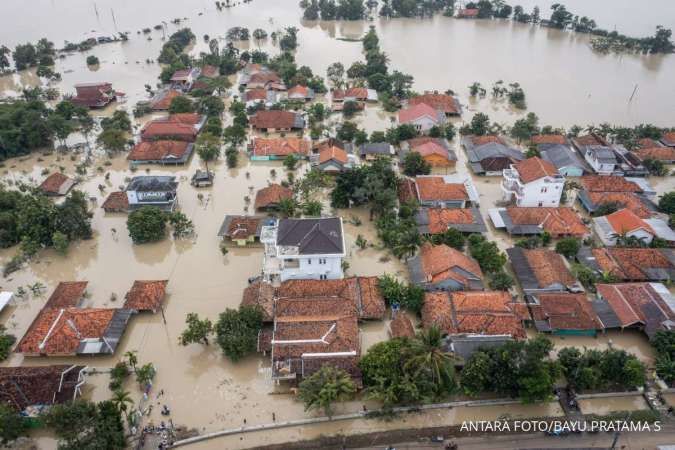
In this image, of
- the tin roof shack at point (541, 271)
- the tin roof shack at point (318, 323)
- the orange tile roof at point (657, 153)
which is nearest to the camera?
the tin roof shack at point (318, 323)

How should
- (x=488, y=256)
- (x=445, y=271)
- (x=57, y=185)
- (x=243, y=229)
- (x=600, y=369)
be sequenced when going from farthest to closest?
(x=57, y=185), (x=243, y=229), (x=488, y=256), (x=445, y=271), (x=600, y=369)

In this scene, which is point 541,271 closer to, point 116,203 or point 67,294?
point 67,294

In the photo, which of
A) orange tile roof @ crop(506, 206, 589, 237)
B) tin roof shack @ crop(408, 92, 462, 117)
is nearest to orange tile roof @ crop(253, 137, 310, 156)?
tin roof shack @ crop(408, 92, 462, 117)

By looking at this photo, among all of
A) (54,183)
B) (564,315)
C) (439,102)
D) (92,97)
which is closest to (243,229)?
(54,183)

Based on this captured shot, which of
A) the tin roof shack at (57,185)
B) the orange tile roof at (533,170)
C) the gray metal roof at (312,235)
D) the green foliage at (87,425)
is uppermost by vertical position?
the orange tile roof at (533,170)

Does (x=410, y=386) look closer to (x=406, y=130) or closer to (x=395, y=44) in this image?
(x=406, y=130)

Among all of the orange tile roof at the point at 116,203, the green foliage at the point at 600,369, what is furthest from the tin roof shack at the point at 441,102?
the green foliage at the point at 600,369

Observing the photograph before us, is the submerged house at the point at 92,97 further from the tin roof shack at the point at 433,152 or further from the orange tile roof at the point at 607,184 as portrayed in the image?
the orange tile roof at the point at 607,184

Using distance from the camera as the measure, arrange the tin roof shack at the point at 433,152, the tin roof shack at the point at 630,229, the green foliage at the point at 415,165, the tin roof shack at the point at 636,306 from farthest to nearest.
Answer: the tin roof shack at the point at 433,152
the green foliage at the point at 415,165
the tin roof shack at the point at 630,229
the tin roof shack at the point at 636,306
